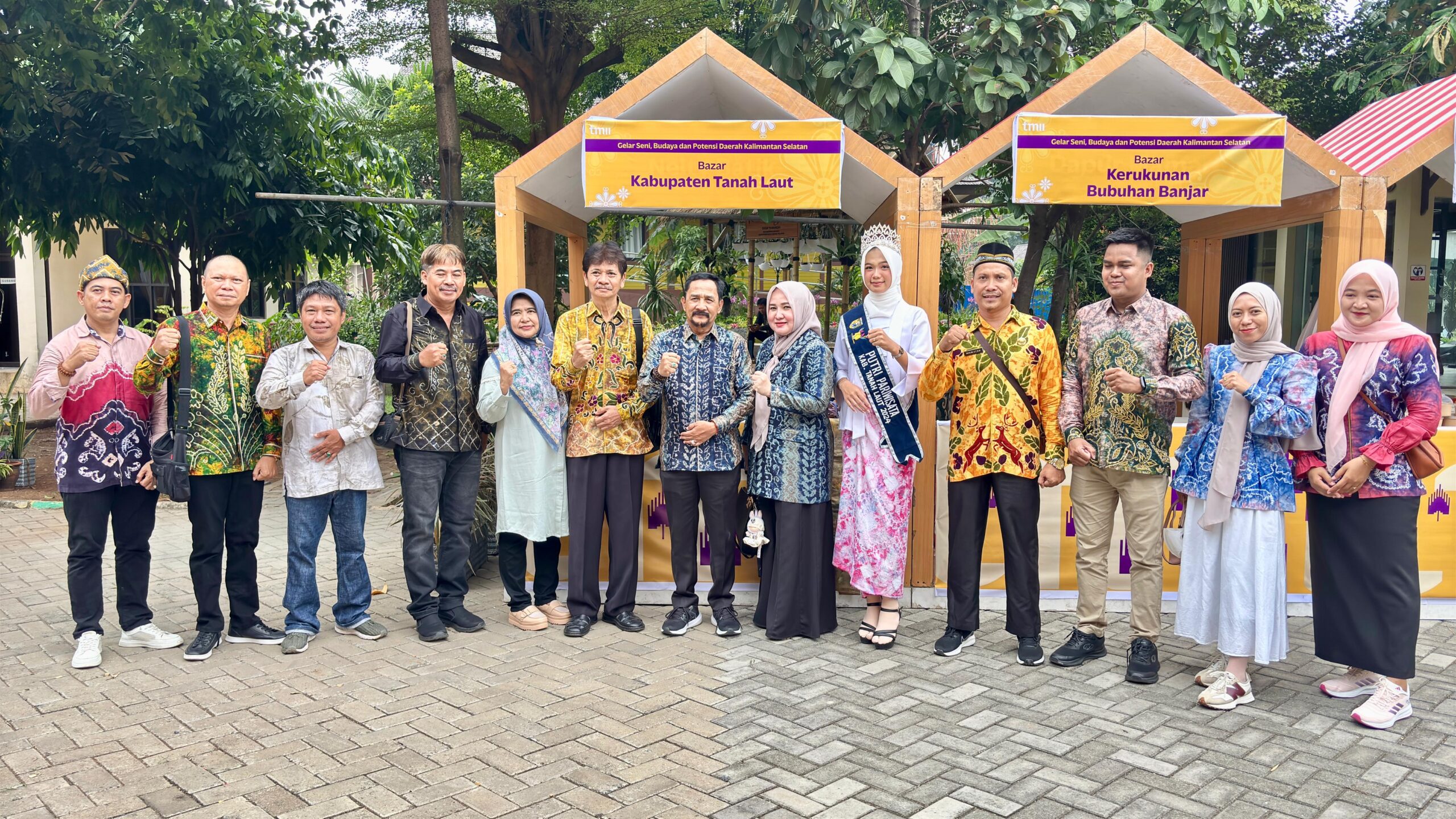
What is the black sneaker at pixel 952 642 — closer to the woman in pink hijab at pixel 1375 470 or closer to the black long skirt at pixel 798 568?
the black long skirt at pixel 798 568

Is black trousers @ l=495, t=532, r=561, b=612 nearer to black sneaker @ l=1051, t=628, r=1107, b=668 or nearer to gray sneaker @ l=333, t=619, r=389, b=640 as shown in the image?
gray sneaker @ l=333, t=619, r=389, b=640

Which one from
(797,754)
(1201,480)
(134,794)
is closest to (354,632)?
(134,794)

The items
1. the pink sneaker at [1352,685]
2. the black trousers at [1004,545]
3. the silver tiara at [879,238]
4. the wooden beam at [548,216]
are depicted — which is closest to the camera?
the pink sneaker at [1352,685]

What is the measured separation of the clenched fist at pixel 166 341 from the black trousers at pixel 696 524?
7.26 feet

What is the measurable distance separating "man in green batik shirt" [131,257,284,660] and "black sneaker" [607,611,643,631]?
1587 mm

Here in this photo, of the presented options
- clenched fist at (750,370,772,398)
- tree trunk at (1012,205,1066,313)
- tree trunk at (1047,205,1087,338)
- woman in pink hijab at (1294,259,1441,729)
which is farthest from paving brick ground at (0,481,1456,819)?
tree trunk at (1047,205,1087,338)

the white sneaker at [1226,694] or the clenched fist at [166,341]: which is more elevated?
the clenched fist at [166,341]

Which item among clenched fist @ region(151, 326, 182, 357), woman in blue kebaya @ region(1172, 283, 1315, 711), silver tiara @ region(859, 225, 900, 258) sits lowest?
woman in blue kebaya @ region(1172, 283, 1315, 711)

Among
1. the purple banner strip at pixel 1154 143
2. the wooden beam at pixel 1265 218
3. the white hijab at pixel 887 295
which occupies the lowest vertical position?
the white hijab at pixel 887 295

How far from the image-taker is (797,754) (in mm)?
3715

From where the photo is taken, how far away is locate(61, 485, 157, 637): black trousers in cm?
458

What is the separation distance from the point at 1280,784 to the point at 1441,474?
2815 mm

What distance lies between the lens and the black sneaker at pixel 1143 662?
14.6 ft

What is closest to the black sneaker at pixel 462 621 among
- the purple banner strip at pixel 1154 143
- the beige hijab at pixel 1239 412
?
the beige hijab at pixel 1239 412
